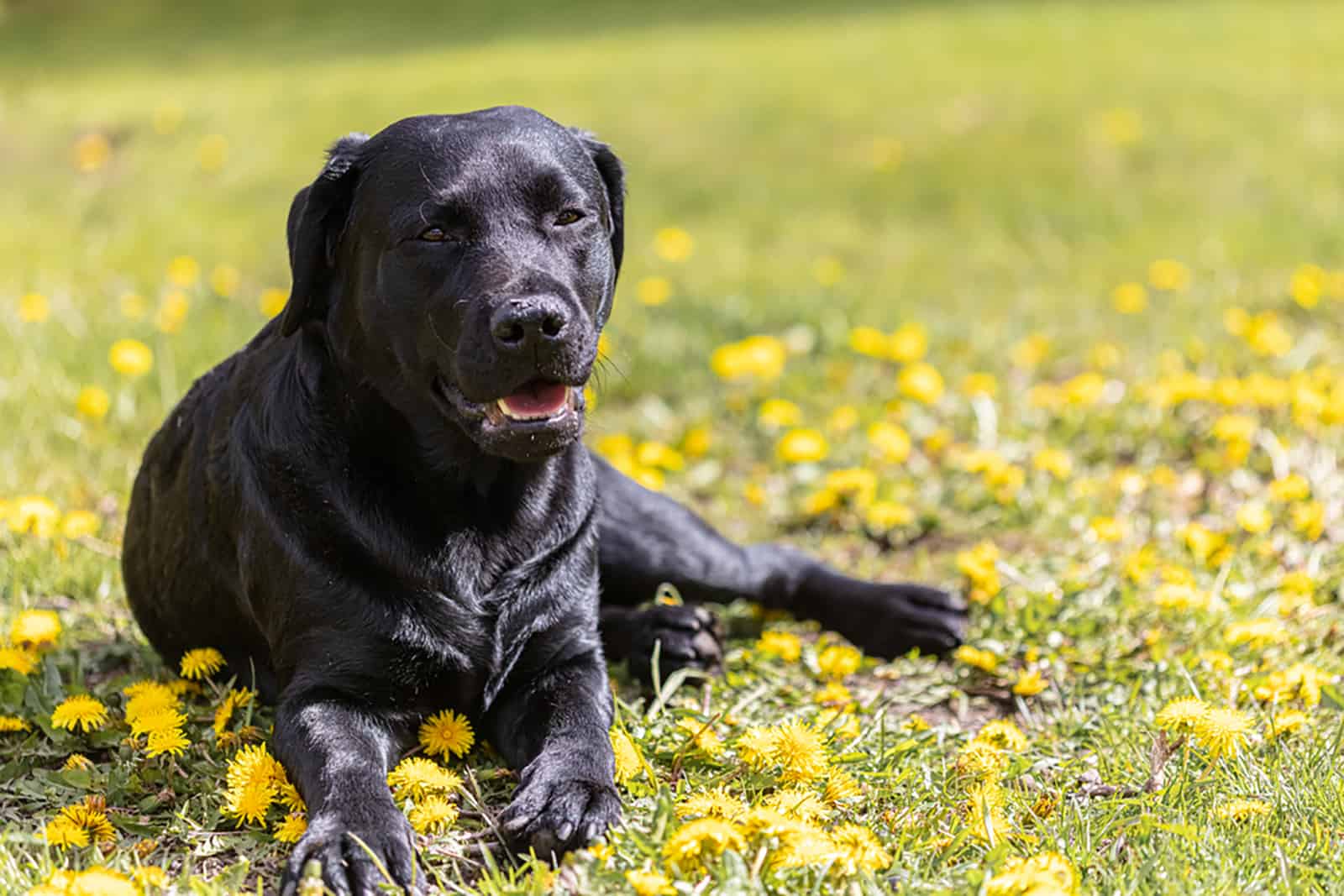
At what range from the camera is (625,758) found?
274cm

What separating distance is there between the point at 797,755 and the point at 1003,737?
527 millimetres

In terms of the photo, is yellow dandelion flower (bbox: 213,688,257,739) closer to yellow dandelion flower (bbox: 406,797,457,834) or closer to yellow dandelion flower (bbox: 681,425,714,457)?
yellow dandelion flower (bbox: 406,797,457,834)

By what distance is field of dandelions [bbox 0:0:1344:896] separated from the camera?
2.57m

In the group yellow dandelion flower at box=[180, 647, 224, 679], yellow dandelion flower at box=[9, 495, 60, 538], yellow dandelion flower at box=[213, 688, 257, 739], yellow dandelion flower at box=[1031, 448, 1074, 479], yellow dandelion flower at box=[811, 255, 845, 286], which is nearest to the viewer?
yellow dandelion flower at box=[213, 688, 257, 739]

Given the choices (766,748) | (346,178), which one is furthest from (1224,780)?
(346,178)

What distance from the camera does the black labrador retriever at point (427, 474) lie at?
105 inches

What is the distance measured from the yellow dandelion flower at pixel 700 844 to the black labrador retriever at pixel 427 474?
0.94ft

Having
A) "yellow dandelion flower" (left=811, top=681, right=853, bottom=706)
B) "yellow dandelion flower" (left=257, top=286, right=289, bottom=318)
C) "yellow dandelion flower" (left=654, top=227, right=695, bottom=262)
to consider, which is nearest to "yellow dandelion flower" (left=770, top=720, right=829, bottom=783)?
"yellow dandelion flower" (left=811, top=681, right=853, bottom=706)

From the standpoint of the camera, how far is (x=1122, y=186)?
839 cm

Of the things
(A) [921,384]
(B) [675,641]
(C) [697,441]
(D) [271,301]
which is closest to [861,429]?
(A) [921,384]

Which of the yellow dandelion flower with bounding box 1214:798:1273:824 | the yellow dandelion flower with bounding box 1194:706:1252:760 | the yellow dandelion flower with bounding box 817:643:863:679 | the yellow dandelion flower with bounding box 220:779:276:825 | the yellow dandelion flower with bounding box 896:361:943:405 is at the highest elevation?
the yellow dandelion flower with bounding box 1194:706:1252:760

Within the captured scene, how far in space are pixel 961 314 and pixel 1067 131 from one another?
2.99 m

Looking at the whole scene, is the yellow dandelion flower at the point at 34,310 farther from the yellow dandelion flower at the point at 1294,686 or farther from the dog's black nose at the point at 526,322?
the yellow dandelion flower at the point at 1294,686

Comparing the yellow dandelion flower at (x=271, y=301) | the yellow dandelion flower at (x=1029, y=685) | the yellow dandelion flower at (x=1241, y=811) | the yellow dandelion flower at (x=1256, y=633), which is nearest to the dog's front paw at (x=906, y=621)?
the yellow dandelion flower at (x=1029, y=685)
